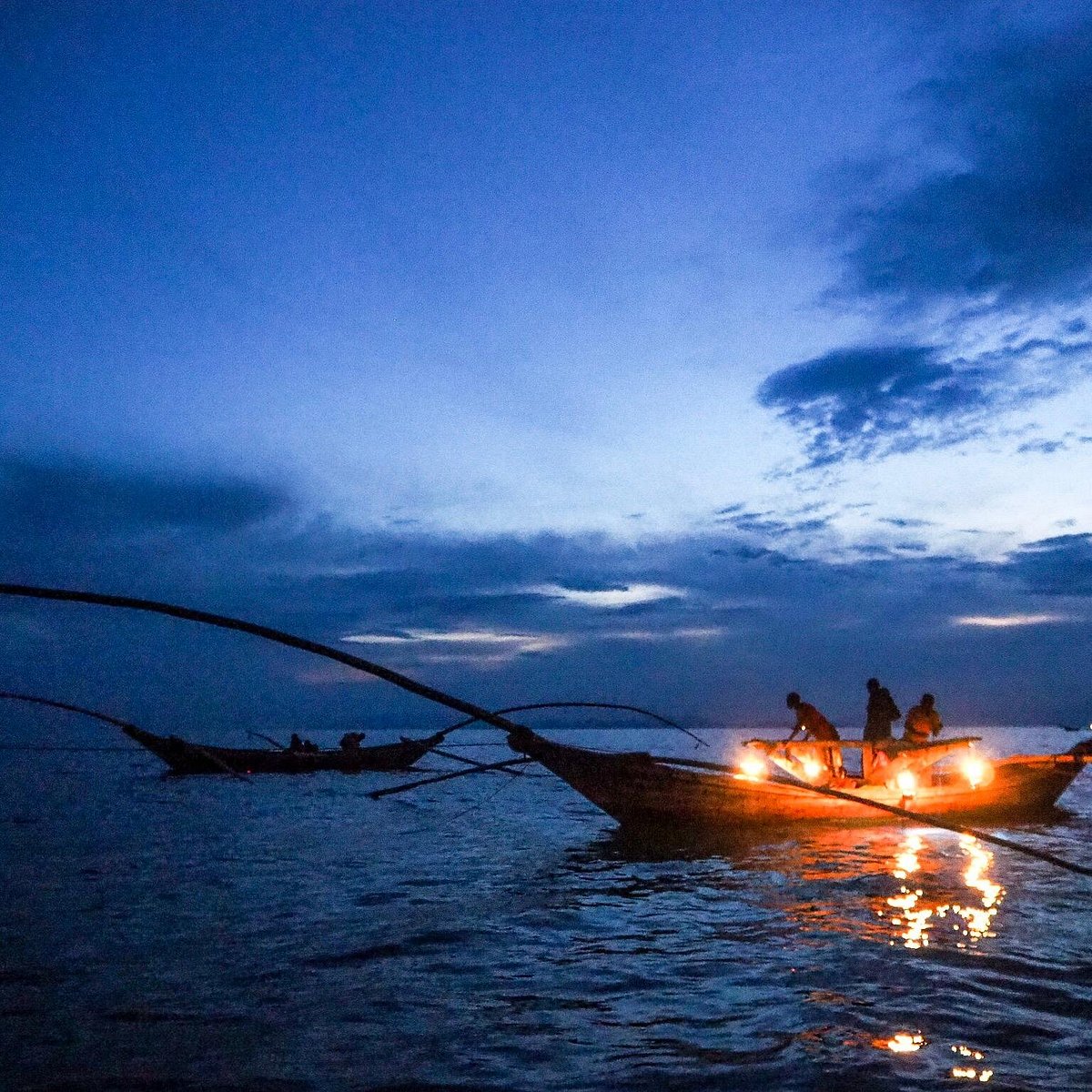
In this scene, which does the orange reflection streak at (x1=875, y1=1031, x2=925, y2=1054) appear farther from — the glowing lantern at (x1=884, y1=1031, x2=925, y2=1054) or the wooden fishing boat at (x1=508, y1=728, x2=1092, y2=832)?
the wooden fishing boat at (x1=508, y1=728, x2=1092, y2=832)

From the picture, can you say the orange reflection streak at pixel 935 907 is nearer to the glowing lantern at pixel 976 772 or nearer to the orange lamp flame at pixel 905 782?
the orange lamp flame at pixel 905 782

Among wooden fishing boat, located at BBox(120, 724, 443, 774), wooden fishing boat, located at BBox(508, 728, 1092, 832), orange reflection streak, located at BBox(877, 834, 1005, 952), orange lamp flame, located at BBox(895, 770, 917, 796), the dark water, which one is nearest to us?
the dark water

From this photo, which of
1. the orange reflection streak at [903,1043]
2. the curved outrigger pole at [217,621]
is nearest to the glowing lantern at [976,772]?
the orange reflection streak at [903,1043]

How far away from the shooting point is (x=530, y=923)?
478 inches

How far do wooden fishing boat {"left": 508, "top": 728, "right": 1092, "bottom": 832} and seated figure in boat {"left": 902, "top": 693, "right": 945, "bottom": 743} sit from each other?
0.32 m

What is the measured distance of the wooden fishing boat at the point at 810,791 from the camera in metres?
17.0

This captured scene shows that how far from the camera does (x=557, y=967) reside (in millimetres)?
9766

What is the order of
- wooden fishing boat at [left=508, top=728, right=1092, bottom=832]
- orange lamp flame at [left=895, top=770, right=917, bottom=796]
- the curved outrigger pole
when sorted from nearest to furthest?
the curved outrigger pole < wooden fishing boat at [left=508, top=728, right=1092, bottom=832] < orange lamp flame at [left=895, top=770, right=917, bottom=796]

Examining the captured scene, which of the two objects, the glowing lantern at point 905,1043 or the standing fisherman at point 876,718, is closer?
the glowing lantern at point 905,1043

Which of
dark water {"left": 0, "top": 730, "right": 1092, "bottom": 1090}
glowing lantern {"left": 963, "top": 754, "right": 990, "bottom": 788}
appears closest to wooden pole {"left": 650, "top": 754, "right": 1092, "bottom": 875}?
dark water {"left": 0, "top": 730, "right": 1092, "bottom": 1090}

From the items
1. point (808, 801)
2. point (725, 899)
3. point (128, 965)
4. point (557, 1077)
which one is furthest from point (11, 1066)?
point (808, 801)

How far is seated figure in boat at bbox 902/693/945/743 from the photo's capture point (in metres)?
19.4

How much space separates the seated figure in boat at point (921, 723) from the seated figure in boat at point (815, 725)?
5.43ft

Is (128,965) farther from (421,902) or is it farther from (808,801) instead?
(808,801)
